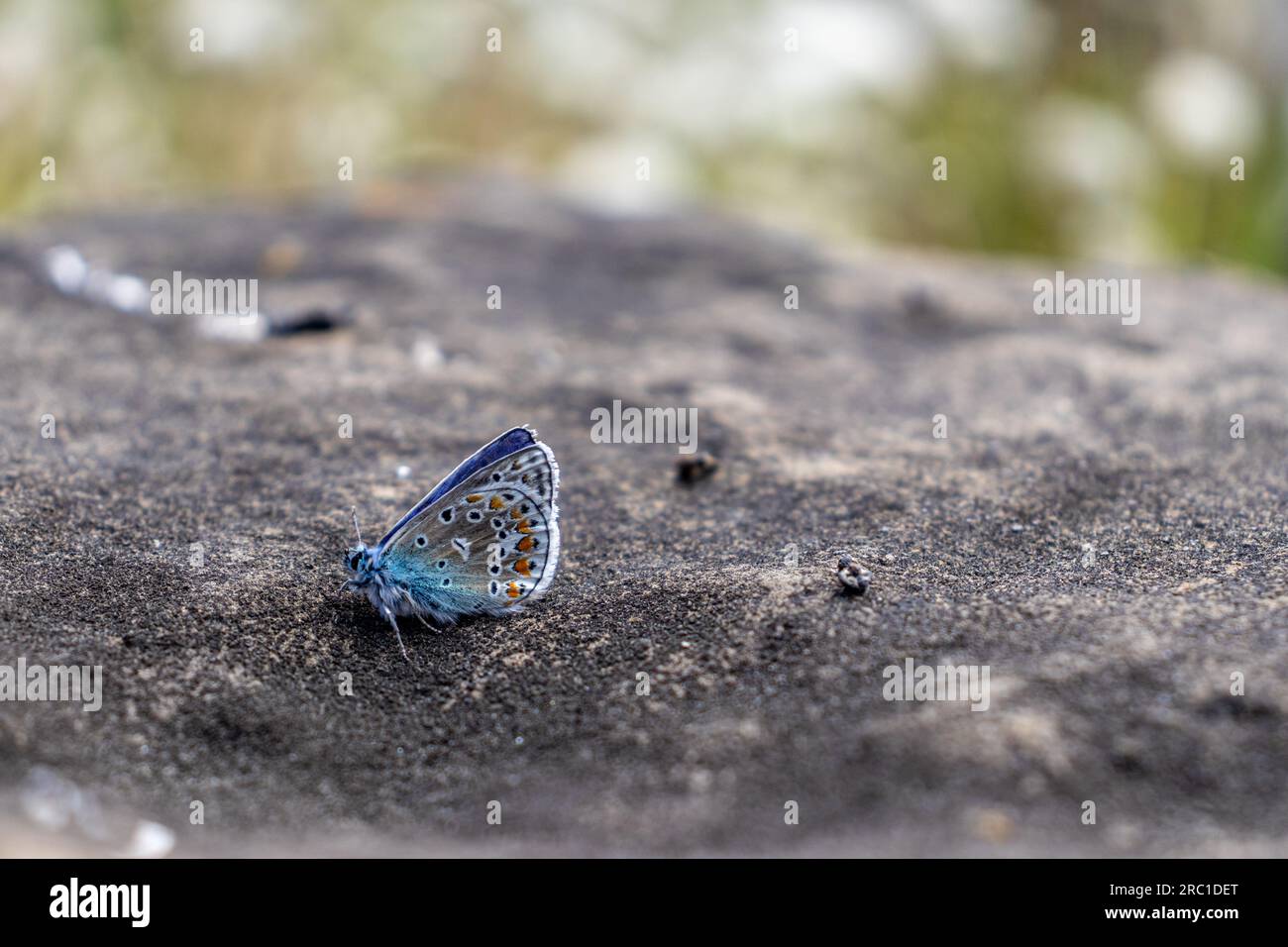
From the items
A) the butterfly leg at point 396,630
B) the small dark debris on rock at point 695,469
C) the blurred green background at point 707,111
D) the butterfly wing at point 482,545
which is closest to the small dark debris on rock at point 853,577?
the butterfly wing at point 482,545

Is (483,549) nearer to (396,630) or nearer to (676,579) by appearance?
(396,630)

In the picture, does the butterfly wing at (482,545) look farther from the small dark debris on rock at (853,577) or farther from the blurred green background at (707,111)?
the blurred green background at (707,111)

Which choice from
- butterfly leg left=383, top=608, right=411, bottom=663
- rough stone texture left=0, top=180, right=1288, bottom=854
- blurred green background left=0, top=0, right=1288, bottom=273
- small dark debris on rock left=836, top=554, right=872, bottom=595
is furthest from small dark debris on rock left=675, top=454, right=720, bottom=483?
blurred green background left=0, top=0, right=1288, bottom=273

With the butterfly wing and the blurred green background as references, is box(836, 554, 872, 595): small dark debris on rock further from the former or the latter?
the blurred green background

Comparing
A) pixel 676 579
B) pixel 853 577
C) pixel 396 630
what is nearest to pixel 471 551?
pixel 396 630

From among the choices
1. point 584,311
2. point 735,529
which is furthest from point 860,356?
point 735,529
